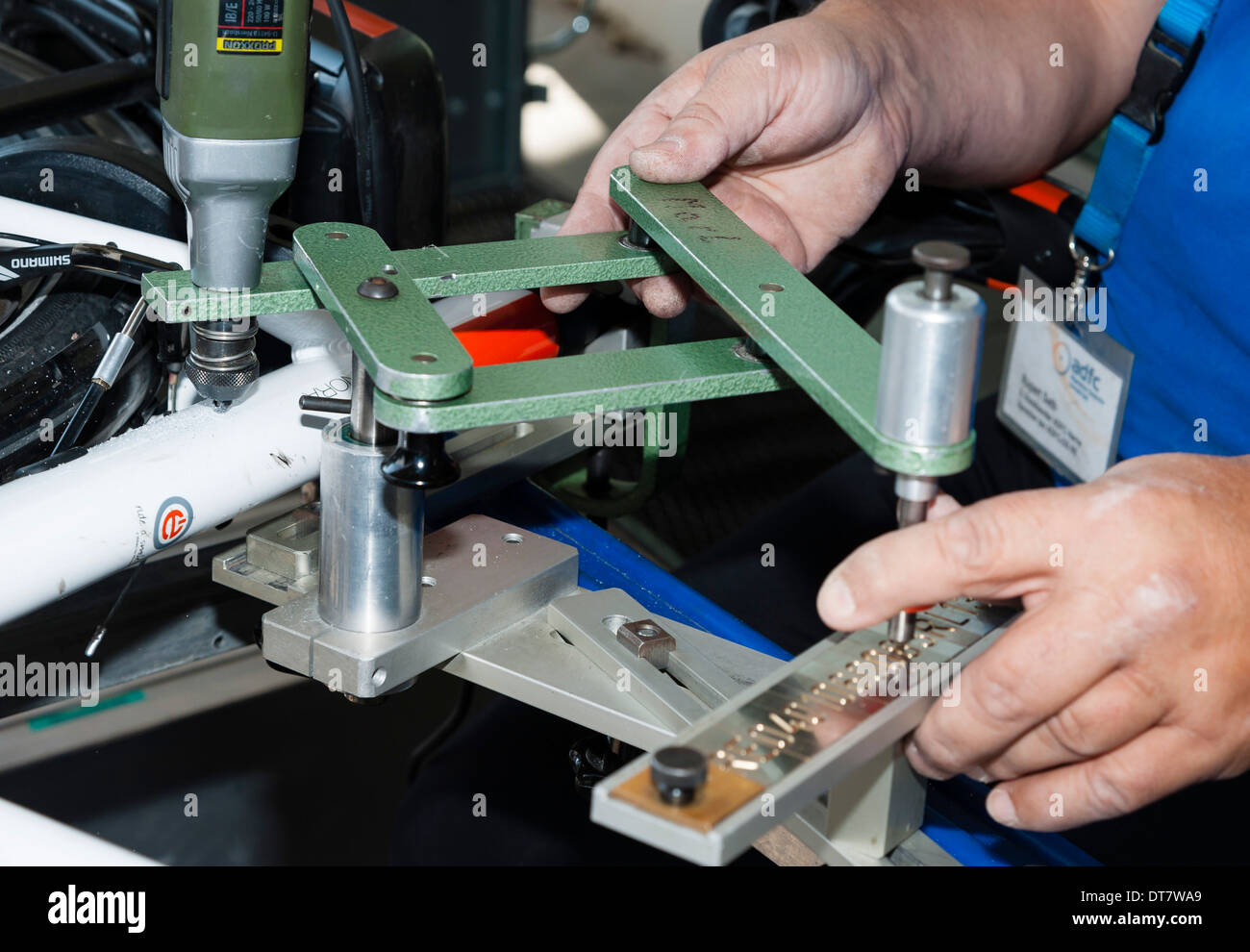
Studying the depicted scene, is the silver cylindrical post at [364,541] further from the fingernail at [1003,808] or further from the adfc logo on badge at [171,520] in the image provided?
the fingernail at [1003,808]

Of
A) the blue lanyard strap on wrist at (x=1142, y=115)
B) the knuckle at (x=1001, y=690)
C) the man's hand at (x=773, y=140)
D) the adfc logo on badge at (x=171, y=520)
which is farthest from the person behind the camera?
the blue lanyard strap on wrist at (x=1142, y=115)

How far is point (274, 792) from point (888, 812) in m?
0.91

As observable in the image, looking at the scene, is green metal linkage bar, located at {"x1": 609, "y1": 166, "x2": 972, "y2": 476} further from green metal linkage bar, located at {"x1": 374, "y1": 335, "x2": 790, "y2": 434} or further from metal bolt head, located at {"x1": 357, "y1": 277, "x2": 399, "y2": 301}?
metal bolt head, located at {"x1": 357, "y1": 277, "x2": 399, "y2": 301}

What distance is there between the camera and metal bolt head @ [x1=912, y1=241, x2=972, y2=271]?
1.59 ft

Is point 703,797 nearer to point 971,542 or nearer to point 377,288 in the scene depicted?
point 971,542

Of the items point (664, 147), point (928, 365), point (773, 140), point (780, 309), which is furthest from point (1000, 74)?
point (928, 365)

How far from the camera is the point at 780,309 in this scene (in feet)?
2.02

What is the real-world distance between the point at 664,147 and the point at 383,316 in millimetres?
242

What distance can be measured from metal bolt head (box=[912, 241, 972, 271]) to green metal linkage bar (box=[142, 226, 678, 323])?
0.27m

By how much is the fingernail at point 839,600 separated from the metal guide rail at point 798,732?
1.3 inches

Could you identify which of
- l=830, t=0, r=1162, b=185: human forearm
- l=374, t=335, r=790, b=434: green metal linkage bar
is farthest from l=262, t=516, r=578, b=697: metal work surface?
l=830, t=0, r=1162, b=185: human forearm

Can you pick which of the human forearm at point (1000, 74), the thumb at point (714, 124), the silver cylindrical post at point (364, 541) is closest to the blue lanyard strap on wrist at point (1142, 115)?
the human forearm at point (1000, 74)

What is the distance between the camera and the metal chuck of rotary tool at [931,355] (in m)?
0.49
